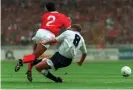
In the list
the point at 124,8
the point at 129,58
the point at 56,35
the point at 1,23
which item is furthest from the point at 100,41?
the point at 56,35

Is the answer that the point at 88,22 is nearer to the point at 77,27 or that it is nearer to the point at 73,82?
the point at 73,82

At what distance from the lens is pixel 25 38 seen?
108 ft

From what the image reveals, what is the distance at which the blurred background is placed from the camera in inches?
1287

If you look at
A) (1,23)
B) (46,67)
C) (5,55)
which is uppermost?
(1,23)

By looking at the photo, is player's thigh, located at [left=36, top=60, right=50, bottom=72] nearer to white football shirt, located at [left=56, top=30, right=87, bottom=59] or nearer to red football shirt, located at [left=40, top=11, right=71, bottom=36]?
white football shirt, located at [left=56, top=30, right=87, bottom=59]

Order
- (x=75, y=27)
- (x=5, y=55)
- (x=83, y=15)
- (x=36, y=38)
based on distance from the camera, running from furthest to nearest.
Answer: (x=83, y=15)
(x=5, y=55)
(x=36, y=38)
(x=75, y=27)

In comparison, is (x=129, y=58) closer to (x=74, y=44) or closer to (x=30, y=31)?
(x=30, y=31)

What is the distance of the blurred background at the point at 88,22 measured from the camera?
3269 cm

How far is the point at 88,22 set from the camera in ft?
112

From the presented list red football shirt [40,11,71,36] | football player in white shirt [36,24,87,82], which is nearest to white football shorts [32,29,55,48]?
red football shirt [40,11,71,36]

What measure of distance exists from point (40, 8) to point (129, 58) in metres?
7.73

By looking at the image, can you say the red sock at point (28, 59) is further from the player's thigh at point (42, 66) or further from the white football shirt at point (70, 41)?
the white football shirt at point (70, 41)

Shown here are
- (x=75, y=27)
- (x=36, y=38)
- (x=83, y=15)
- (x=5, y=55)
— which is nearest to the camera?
(x=75, y=27)

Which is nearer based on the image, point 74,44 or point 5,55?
point 74,44
